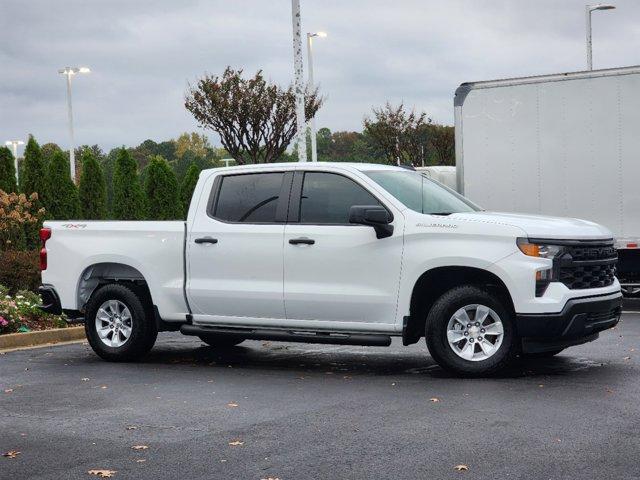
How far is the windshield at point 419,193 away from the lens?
35.1 feet

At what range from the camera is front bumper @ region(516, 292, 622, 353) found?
982 centimetres

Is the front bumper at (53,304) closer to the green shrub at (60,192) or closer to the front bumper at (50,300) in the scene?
the front bumper at (50,300)

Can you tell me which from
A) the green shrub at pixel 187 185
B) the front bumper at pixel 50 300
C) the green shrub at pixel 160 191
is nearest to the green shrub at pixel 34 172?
the green shrub at pixel 160 191

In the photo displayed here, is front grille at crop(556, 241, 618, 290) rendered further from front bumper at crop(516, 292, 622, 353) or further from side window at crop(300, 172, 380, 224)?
side window at crop(300, 172, 380, 224)

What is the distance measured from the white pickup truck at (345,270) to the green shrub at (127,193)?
21.2 metres

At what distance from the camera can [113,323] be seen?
12.1 meters

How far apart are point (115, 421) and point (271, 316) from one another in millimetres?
2859

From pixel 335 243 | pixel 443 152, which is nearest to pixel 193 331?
pixel 335 243

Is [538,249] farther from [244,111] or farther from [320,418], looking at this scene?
[244,111]

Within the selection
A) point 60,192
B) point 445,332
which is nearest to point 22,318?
point 445,332

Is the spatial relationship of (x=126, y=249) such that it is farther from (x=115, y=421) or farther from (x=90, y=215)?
(x=90, y=215)

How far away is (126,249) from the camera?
38.9 feet

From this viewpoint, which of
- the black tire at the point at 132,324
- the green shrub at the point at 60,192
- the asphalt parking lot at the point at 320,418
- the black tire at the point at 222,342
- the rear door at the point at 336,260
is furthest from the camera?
the green shrub at the point at 60,192

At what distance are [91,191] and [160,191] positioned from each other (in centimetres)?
269
